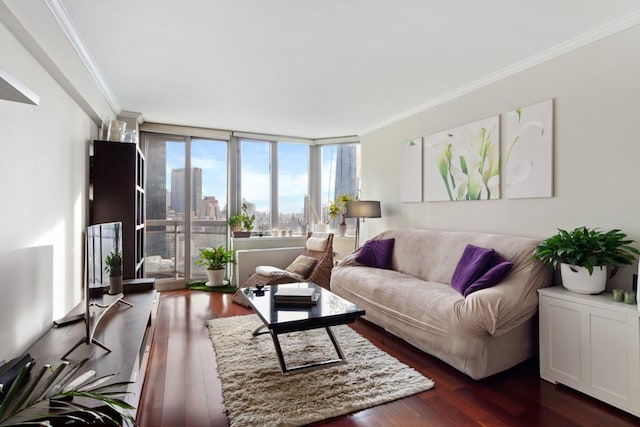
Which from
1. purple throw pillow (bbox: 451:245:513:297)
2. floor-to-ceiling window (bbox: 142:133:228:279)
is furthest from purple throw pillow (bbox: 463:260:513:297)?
floor-to-ceiling window (bbox: 142:133:228:279)

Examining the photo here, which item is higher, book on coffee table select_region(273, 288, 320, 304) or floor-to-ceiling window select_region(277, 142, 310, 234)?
floor-to-ceiling window select_region(277, 142, 310, 234)

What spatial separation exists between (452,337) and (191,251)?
4232 mm

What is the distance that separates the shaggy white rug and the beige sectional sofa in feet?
1.04

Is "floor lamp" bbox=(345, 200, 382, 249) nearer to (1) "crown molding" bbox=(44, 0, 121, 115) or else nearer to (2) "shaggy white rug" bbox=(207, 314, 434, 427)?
(2) "shaggy white rug" bbox=(207, 314, 434, 427)

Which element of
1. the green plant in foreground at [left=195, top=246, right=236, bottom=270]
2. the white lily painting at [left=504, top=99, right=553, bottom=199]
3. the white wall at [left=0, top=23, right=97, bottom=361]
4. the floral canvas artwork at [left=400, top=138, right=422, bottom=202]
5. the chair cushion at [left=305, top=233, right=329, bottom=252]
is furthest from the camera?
the green plant in foreground at [left=195, top=246, right=236, bottom=270]

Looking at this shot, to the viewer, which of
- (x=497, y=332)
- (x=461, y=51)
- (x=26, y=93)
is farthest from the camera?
(x=461, y=51)

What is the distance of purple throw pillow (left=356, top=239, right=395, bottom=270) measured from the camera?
13.4 feet

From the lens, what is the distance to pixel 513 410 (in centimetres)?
205

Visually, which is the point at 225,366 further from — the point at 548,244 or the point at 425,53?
the point at 425,53

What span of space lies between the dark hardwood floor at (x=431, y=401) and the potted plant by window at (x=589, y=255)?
730 mm

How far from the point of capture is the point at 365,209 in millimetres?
4617

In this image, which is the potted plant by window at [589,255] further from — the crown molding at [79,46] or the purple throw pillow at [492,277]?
the crown molding at [79,46]

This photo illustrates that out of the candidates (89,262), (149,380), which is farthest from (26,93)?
(149,380)

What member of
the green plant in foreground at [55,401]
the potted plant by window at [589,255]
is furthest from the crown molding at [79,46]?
the potted plant by window at [589,255]
